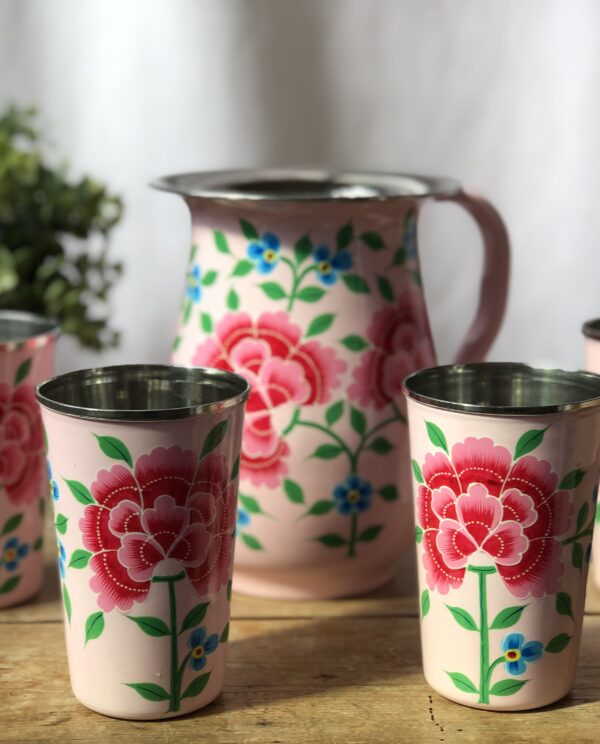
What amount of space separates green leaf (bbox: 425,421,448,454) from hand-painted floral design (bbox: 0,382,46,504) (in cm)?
25

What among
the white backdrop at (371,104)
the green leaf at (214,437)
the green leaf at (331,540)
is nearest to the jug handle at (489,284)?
the green leaf at (331,540)

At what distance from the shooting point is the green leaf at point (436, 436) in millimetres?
543

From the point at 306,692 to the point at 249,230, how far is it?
0.26 meters

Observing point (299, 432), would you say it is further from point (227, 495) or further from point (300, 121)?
point (300, 121)

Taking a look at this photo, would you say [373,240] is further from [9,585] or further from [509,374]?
[9,585]

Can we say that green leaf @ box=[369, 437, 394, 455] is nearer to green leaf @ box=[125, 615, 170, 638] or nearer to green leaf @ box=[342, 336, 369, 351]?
green leaf @ box=[342, 336, 369, 351]

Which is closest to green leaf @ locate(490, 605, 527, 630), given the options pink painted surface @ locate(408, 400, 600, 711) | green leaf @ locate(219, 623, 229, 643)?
pink painted surface @ locate(408, 400, 600, 711)

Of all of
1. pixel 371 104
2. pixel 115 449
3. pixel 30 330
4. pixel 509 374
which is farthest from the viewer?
pixel 371 104

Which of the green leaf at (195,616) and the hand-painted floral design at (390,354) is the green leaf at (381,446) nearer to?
the hand-painted floral design at (390,354)

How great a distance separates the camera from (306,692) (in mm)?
589

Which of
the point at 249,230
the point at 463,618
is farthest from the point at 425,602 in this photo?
the point at 249,230

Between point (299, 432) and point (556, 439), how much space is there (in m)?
0.18

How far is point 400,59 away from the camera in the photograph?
117 centimetres

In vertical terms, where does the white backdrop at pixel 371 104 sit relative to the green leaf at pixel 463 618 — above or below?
above
